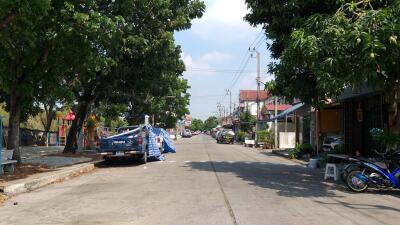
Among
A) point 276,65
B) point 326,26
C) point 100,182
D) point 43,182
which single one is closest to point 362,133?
point 276,65

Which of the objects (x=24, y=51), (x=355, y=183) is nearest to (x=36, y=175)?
(x=24, y=51)

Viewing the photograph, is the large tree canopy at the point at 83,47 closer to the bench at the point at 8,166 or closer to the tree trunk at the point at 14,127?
the tree trunk at the point at 14,127

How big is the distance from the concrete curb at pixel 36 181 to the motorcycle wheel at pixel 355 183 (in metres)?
8.90

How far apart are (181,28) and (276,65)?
1157 centimetres

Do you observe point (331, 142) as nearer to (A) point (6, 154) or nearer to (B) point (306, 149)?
(B) point (306, 149)

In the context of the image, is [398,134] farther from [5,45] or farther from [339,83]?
[5,45]

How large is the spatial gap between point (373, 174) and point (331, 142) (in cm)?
1727

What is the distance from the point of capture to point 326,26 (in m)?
14.8

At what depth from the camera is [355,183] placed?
1485cm

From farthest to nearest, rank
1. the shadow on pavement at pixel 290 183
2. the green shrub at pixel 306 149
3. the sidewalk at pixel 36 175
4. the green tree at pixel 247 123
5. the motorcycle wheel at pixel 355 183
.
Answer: the green tree at pixel 247 123 → the green shrub at pixel 306 149 → the motorcycle wheel at pixel 355 183 → the shadow on pavement at pixel 290 183 → the sidewalk at pixel 36 175

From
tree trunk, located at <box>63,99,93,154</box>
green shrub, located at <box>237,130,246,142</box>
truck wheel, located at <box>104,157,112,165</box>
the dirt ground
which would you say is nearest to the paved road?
the dirt ground

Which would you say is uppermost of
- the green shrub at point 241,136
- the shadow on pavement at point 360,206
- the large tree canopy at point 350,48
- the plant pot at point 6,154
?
the large tree canopy at point 350,48

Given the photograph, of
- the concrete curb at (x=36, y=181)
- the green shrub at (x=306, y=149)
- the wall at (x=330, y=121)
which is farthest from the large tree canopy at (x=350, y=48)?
the green shrub at (x=306, y=149)

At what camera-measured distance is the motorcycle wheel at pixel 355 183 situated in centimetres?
1479
